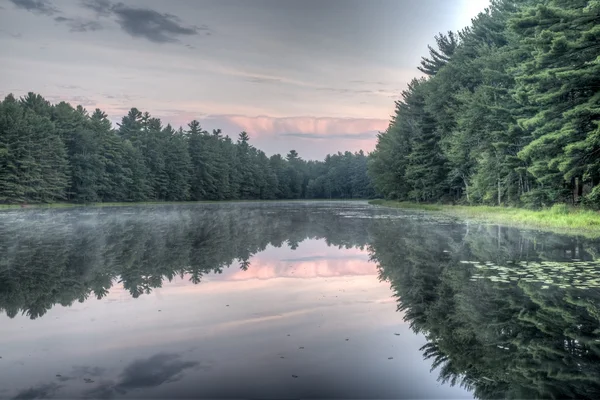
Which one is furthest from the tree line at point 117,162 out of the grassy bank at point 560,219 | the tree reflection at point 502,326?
the tree reflection at point 502,326

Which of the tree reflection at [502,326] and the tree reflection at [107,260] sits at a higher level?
the tree reflection at [107,260]

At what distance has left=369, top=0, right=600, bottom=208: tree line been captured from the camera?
22781 millimetres

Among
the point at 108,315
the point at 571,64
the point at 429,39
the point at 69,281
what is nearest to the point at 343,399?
the point at 108,315

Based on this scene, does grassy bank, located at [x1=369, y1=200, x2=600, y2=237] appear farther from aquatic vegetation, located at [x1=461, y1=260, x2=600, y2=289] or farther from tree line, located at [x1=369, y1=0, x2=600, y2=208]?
aquatic vegetation, located at [x1=461, y1=260, x2=600, y2=289]

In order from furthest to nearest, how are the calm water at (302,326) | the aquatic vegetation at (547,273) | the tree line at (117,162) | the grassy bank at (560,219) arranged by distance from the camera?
the tree line at (117,162)
the grassy bank at (560,219)
the aquatic vegetation at (547,273)
the calm water at (302,326)

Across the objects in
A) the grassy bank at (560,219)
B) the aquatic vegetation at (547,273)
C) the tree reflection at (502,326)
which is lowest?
the tree reflection at (502,326)

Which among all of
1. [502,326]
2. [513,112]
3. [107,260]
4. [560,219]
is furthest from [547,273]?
[513,112]

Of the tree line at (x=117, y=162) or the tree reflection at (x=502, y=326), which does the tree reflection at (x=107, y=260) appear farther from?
the tree line at (x=117, y=162)

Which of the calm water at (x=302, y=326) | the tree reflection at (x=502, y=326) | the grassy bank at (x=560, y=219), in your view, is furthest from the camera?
the grassy bank at (x=560, y=219)

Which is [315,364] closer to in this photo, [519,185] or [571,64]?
[571,64]

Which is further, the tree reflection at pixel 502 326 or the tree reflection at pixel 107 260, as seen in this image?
the tree reflection at pixel 107 260

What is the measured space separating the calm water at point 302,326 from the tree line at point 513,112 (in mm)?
11272

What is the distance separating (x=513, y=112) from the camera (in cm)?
3266

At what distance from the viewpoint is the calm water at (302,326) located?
502 cm
